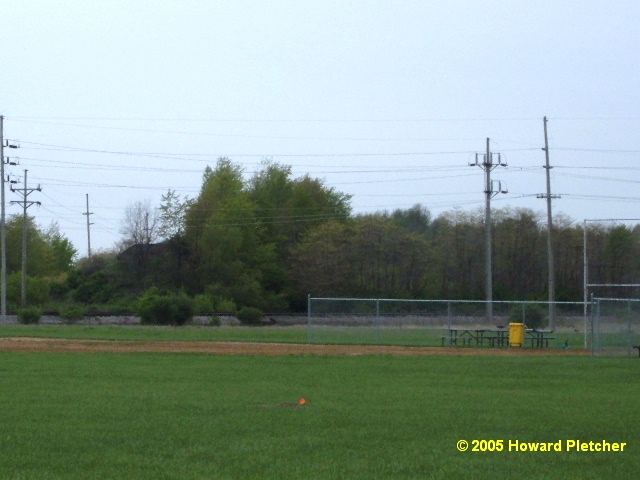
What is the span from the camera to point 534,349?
123 feet

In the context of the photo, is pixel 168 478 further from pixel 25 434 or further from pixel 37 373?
pixel 37 373

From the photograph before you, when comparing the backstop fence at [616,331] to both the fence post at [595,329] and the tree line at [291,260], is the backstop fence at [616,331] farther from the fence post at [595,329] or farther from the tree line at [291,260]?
the tree line at [291,260]

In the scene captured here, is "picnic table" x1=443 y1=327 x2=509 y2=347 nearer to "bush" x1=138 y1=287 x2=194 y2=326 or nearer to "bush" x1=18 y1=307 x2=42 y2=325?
"bush" x1=138 y1=287 x2=194 y2=326

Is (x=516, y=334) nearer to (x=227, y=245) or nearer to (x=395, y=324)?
(x=395, y=324)

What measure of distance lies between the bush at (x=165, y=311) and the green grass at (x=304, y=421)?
30.8m

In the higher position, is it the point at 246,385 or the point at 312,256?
the point at 312,256

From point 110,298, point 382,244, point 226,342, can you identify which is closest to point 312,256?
point 382,244

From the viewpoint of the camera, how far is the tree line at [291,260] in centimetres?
7975

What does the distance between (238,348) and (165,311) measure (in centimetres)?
2206

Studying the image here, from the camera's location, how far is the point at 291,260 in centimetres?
8869

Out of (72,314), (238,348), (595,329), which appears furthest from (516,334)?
(72,314)

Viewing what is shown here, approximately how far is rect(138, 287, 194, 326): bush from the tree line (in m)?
15.2

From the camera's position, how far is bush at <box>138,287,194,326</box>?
186 feet

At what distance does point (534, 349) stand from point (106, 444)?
27.9m
